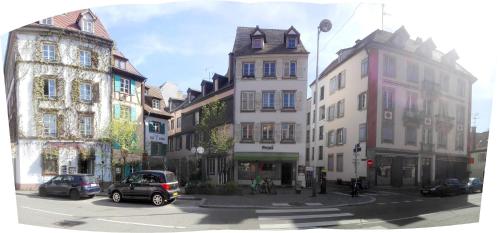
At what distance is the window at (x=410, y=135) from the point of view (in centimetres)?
300

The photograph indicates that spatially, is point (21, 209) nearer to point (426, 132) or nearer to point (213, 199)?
point (213, 199)

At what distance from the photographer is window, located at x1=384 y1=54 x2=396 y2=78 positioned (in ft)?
9.34

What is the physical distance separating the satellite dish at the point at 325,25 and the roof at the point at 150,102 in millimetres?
1512

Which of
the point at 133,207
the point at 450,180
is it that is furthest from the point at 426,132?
the point at 133,207

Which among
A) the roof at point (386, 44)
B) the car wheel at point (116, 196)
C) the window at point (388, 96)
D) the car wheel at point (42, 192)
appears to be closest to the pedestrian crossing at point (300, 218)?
the window at point (388, 96)

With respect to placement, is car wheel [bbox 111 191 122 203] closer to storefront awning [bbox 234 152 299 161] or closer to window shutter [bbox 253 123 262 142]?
storefront awning [bbox 234 152 299 161]

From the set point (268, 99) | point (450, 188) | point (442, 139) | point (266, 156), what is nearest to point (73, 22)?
point (268, 99)

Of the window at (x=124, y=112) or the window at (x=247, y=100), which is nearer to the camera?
the window at (x=247, y=100)

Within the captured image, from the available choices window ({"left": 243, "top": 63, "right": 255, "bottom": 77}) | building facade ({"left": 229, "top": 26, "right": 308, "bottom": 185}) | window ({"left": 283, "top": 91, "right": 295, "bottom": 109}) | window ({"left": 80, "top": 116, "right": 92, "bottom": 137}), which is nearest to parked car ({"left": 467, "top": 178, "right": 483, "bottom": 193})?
building facade ({"left": 229, "top": 26, "right": 308, "bottom": 185})

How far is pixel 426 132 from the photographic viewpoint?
3.08 m

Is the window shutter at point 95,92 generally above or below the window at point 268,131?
above

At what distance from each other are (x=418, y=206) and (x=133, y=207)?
286 centimetres

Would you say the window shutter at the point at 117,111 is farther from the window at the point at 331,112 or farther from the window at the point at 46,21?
the window at the point at 331,112

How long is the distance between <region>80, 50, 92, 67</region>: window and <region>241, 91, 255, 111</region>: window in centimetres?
143
